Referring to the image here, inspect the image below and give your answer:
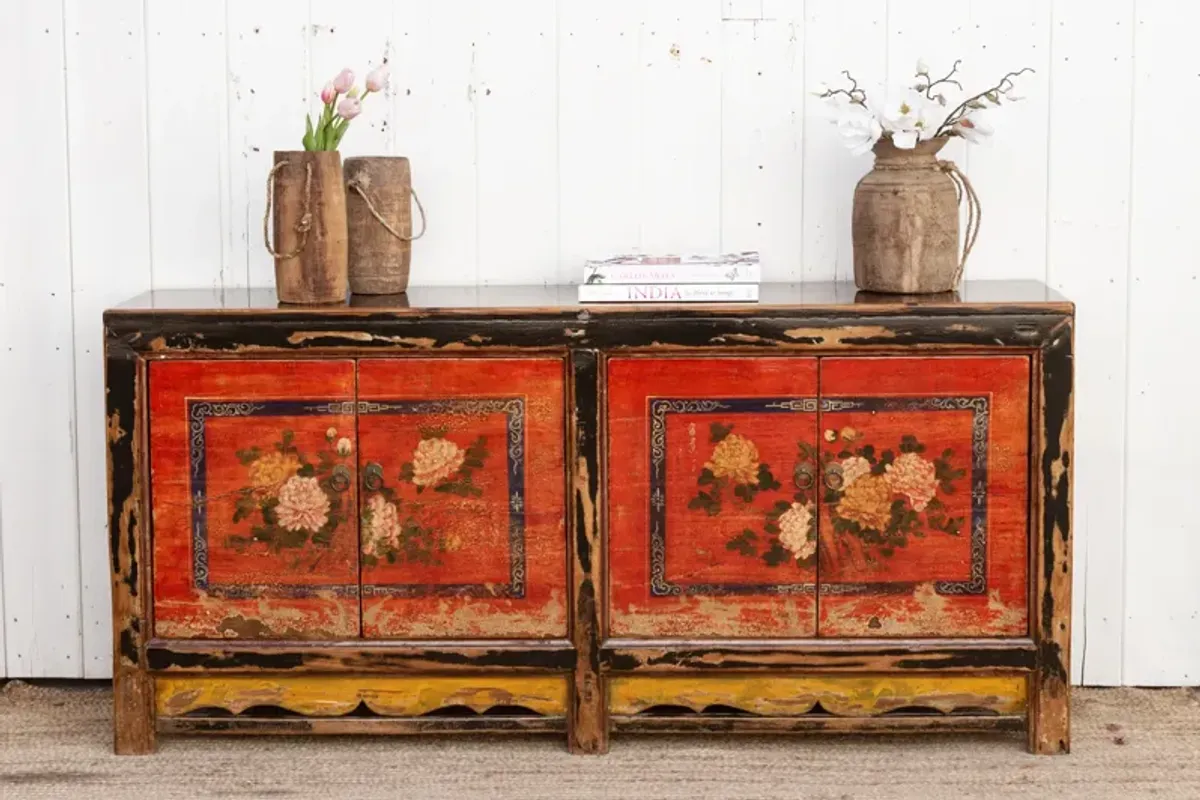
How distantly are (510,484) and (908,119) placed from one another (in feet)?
3.14

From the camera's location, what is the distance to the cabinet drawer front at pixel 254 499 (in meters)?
2.83

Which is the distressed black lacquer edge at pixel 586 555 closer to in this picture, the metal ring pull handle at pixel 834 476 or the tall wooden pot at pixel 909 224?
the metal ring pull handle at pixel 834 476

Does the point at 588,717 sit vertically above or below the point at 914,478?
below

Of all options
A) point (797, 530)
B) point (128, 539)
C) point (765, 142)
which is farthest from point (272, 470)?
point (765, 142)

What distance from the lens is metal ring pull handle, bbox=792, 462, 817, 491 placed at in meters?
2.82

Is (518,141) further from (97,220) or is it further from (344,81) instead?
(97,220)

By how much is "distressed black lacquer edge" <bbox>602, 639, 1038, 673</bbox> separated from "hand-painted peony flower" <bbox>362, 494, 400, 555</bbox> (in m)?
0.45

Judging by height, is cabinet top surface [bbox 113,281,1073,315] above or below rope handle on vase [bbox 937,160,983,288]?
below

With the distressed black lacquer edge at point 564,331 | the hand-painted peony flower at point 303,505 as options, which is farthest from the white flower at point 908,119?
the hand-painted peony flower at point 303,505

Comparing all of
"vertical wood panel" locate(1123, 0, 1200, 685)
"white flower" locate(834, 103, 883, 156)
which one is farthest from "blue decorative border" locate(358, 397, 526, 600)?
"vertical wood panel" locate(1123, 0, 1200, 685)

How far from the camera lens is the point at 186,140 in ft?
10.5

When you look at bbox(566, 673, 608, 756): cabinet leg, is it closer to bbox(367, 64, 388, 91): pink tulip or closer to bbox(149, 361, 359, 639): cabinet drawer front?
bbox(149, 361, 359, 639): cabinet drawer front

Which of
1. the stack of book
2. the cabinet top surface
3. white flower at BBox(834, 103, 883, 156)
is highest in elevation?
white flower at BBox(834, 103, 883, 156)

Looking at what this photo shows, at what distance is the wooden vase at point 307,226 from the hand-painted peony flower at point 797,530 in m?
→ 0.88
